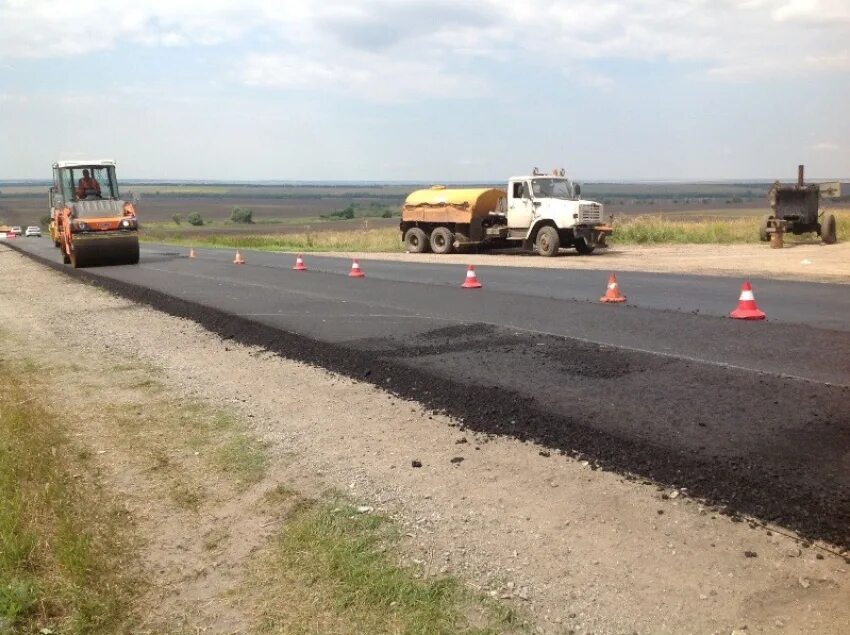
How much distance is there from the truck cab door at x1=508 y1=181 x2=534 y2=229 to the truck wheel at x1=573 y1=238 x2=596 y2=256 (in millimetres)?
1625

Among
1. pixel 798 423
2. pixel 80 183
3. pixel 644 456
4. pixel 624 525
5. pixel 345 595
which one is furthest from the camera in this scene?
pixel 80 183

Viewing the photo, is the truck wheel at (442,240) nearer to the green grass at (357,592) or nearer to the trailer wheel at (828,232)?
the trailer wheel at (828,232)

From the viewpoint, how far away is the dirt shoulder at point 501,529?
3.93 m

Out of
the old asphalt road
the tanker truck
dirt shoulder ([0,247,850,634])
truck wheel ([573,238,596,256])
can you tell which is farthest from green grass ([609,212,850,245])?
dirt shoulder ([0,247,850,634])

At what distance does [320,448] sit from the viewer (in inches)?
254

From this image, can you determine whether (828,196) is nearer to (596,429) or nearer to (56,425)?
(596,429)

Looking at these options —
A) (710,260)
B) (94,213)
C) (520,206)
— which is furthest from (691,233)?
(94,213)

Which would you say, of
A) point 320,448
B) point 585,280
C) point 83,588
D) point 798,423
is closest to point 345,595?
point 83,588

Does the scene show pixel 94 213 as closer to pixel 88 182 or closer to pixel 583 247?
pixel 88 182

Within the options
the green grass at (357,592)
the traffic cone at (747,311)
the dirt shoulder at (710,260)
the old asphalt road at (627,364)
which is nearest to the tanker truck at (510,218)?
the dirt shoulder at (710,260)

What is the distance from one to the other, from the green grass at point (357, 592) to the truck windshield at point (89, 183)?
839 inches

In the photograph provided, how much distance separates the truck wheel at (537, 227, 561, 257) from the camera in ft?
84.0

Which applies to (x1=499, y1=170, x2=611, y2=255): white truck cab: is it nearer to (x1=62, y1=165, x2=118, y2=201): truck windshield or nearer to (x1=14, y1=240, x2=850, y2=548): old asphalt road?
(x1=14, y1=240, x2=850, y2=548): old asphalt road

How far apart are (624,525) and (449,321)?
24.1 ft
